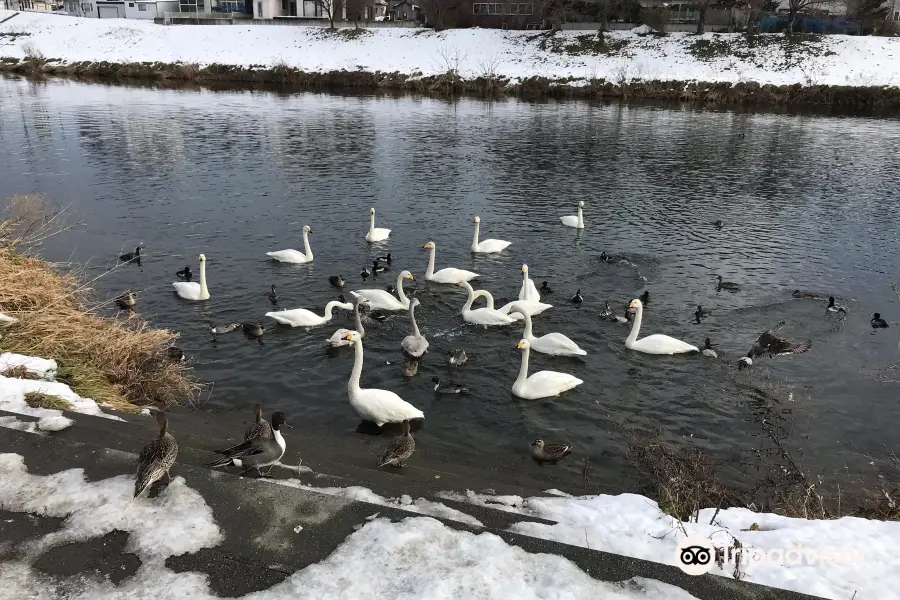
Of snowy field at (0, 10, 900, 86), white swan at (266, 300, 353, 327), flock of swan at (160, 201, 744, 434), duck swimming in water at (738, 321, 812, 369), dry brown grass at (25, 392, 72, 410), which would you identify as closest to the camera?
dry brown grass at (25, 392, 72, 410)

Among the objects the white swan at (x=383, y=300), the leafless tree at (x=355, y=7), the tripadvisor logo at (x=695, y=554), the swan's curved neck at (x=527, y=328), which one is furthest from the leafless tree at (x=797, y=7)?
the tripadvisor logo at (x=695, y=554)

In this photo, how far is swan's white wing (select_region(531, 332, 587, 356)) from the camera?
11531 millimetres

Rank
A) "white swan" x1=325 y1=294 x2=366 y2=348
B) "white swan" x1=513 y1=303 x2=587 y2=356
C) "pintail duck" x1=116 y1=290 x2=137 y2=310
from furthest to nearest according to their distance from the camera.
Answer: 1. "pintail duck" x1=116 y1=290 x2=137 y2=310
2. "white swan" x1=325 y1=294 x2=366 y2=348
3. "white swan" x1=513 y1=303 x2=587 y2=356

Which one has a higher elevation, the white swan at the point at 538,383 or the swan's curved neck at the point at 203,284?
the swan's curved neck at the point at 203,284

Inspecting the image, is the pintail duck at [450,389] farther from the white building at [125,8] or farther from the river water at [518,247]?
the white building at [125,8]

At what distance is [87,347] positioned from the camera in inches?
340

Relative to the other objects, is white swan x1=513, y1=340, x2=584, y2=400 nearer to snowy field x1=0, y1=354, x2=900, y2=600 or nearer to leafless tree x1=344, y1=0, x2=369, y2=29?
snowy field x1=0, y1=354, x2=900, y2=600

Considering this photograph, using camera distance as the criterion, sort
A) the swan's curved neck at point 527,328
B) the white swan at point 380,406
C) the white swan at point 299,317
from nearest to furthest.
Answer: the white swan at point 380,406
the swan's curved neck at point 527,328
the white swan at point 299,317

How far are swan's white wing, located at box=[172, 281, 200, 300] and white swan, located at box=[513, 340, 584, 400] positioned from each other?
756 centimetres

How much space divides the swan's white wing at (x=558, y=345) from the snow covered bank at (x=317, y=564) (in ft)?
23.7

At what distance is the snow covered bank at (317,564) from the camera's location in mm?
4039

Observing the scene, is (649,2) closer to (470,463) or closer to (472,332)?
(472,332)

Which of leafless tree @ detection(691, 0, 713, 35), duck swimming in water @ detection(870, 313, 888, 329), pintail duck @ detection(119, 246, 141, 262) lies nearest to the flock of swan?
pintail duck @ detection(119, 246, 141, 262)

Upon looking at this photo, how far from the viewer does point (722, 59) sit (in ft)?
197
